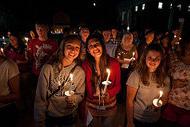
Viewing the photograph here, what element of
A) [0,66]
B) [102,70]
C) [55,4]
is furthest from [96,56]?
[55,4]

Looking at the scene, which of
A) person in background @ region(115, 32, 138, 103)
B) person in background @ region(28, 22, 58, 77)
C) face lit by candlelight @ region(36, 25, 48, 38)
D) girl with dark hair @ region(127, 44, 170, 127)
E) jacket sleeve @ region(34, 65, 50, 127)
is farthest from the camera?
person in background @ region(115, 32, 138, 103)

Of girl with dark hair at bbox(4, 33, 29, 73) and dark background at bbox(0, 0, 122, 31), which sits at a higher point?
dark background at bbox(0, 0, 122, 31)

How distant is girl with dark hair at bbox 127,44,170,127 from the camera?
11.3ft

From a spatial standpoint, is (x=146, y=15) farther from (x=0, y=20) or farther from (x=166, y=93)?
(x=166, y=93)

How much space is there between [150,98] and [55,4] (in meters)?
50.1

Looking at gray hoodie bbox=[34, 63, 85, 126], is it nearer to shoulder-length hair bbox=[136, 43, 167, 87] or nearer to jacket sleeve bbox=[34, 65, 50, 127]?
jacket sleeve bbox=[34, 65, 50, 127]

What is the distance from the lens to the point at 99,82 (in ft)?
12.5

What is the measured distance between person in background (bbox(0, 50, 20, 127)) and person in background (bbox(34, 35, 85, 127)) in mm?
300

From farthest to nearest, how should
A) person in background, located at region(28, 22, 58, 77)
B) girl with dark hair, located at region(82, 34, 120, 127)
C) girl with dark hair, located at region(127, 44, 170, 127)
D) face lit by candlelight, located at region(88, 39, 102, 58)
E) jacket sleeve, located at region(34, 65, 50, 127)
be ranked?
person in background, located at region(28, 22, 58, 77), face lit by candlelight, located at region(88, 39, 102, 58), girl with dark hair, located at region(82, 34, 120, 127), girl with dark hair, located at region(127, 44, 170, 127), jacket sleeve, located at region(34, 65, 50, 127)

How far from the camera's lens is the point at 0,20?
2216 centimetres

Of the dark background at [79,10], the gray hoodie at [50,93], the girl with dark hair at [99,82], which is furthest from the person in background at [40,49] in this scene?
the dark background at [79,10]

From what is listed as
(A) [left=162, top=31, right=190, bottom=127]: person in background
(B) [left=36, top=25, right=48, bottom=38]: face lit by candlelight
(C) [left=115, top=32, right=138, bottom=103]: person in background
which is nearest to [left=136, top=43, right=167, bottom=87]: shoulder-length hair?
(A) [left=162, top=31, right=190, bottom=127]: person in background

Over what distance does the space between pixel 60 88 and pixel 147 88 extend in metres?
1.21

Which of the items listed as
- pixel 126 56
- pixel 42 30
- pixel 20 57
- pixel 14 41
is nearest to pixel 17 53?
pixel 20 57
